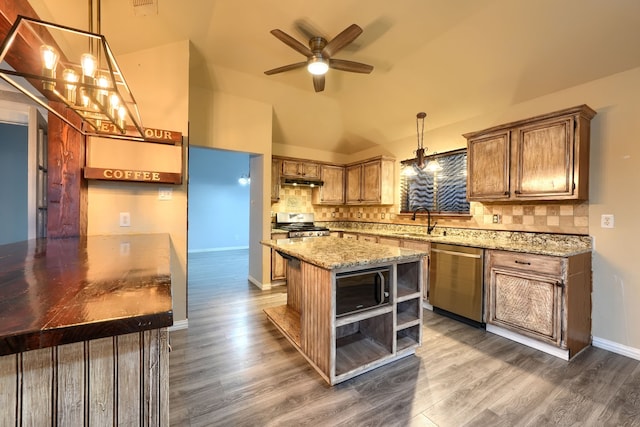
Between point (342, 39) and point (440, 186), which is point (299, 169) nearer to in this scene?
point (440, 186)

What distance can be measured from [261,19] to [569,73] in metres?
3.10

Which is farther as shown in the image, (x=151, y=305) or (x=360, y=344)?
(x=360, y=344)

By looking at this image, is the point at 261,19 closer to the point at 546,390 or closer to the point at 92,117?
the point at 92,117

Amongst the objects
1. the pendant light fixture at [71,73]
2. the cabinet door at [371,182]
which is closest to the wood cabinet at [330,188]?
the cabinet door at [371,182]

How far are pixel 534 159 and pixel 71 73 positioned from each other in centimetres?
369

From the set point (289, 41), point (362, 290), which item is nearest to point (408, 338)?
point (362, 290)

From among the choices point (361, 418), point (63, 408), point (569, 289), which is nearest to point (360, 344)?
point (361, 418)

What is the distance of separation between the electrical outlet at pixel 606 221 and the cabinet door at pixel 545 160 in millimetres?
414

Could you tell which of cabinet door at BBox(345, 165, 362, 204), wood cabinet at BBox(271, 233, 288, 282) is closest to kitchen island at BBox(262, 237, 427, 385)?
wood cabinet at BBox(271, 233, 288, 282)

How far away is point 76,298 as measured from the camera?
0.80m

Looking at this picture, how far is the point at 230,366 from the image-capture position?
2107 mm

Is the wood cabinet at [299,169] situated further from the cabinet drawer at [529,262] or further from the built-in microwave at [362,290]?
the cabinet drawer at [529,262]

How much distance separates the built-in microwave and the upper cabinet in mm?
1815

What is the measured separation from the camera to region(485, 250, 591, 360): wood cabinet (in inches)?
87.7
